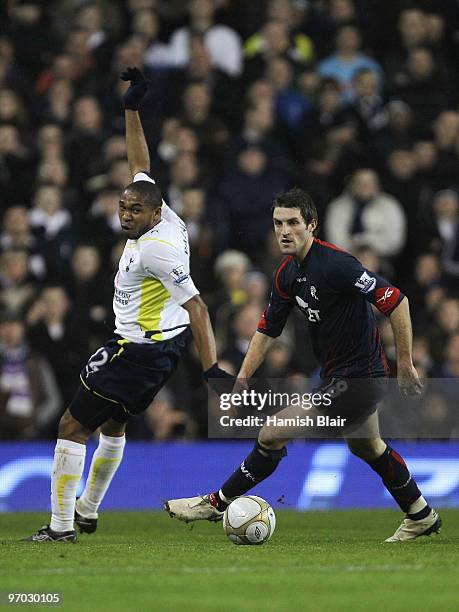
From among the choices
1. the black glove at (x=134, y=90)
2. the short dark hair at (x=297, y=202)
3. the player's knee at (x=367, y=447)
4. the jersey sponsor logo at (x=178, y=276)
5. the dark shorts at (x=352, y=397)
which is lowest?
the player's knee at (x=367, y=447)

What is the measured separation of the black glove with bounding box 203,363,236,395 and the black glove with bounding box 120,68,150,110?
2335 mm

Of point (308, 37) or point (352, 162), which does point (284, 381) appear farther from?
point (308, 37)

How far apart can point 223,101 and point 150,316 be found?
8.73m

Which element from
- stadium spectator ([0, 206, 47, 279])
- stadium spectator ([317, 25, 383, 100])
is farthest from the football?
stadium spectator ([317, 25, 383, 100])

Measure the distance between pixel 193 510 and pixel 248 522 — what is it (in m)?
0.59

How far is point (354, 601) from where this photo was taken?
6438 millimetres

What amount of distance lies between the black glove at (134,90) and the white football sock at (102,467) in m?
2.47

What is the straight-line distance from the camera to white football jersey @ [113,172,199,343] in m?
9.39

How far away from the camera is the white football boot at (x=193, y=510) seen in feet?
31.6

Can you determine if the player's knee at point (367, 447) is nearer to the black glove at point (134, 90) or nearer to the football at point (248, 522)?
the football at point (248, 522)

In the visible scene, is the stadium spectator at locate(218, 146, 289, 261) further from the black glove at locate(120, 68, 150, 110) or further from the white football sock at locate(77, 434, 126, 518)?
the white football sock at locate(77, 434, 126, 518)

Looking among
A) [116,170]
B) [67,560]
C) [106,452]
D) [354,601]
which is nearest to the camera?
[354,601]

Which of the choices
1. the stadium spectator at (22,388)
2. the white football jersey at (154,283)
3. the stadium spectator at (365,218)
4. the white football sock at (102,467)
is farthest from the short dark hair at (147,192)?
the stadium spectator at (365,218)

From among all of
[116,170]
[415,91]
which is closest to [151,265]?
[116,170]
